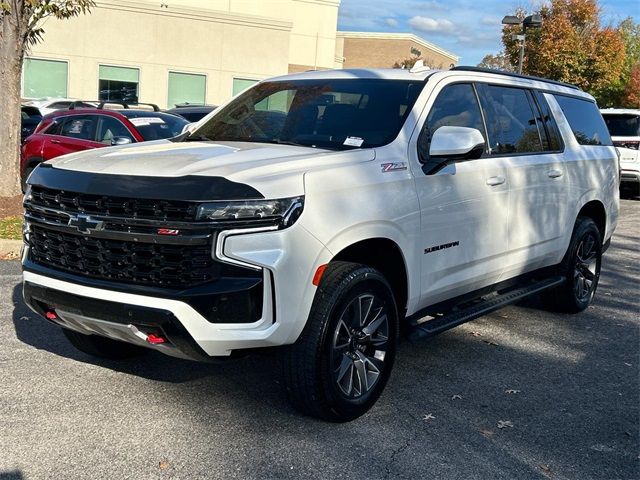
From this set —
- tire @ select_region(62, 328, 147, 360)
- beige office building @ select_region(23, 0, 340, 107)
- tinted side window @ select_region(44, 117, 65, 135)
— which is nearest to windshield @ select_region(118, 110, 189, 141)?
tinted side window @ select_region(44, 117, 65, 135)

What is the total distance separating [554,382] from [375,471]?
6.30 feet

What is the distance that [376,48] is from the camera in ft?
208

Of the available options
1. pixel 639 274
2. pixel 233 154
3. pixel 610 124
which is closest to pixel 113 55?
pixel 610 124

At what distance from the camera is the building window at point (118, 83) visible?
32594 millimetres

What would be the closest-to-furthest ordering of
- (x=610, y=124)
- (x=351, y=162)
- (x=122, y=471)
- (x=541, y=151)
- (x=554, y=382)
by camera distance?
(x=122, y=471), (x=351, y=162), (x=554, y=382), (x=541, y=151), (x=610, y=124)

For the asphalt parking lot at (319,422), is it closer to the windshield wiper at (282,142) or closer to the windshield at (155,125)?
the windshield wiper at (282,142)

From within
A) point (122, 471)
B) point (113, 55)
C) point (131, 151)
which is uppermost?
point (113, 55)

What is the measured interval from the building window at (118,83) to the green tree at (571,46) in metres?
15.8

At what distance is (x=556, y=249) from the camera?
20.2 ft

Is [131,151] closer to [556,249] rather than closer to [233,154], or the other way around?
[233,154]

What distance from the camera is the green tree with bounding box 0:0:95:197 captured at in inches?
419

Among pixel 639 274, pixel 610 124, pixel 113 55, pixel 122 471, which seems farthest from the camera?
pixel 113 55

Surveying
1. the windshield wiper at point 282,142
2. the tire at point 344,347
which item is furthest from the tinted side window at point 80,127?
the tire at point 344,347

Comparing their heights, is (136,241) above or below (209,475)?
above
